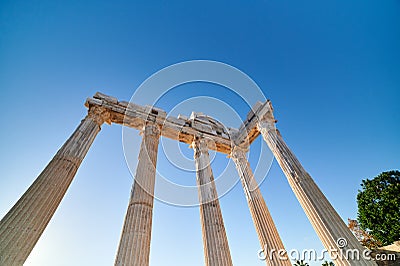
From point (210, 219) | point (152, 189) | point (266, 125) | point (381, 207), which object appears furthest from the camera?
point (381, 207)

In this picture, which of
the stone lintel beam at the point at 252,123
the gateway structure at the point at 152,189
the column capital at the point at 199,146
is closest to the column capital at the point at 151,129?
the gateway structure at the point at 152,189

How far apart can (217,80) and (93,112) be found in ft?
30.4

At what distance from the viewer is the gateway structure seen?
7571mm

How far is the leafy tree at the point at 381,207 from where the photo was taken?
2599 cm

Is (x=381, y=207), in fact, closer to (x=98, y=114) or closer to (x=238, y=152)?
(x=238, y=152)

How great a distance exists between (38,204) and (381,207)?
37450 millimetres

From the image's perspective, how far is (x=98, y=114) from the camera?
13219mm

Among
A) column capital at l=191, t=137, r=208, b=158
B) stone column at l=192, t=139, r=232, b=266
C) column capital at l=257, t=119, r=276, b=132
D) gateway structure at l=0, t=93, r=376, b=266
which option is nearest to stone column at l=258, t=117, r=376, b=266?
gateway structure at l=0, t=93, r=376, b=266

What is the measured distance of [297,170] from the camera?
12.0 metres

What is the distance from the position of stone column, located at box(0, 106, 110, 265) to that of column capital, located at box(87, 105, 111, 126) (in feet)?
4.98

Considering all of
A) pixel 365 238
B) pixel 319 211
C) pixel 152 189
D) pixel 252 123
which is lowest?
pixel 319 211

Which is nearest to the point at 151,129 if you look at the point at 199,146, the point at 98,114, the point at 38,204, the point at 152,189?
the point at 98,114

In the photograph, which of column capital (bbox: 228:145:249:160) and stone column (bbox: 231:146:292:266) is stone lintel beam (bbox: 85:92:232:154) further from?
stone column (bbox: 231:146:292:266)

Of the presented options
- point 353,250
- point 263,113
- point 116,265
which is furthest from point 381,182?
point 116,265
